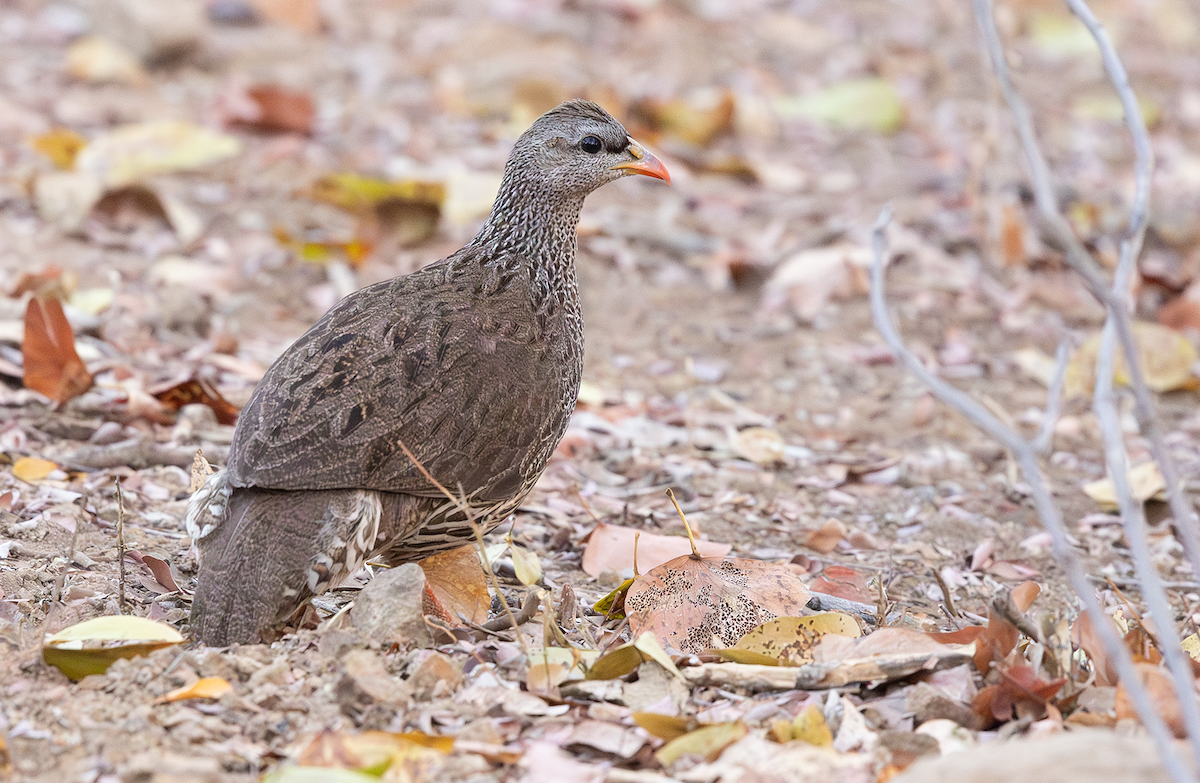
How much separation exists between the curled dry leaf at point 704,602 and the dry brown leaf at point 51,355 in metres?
2.55

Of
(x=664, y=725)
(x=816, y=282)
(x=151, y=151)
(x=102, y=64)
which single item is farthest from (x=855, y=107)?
(x=664, y=725)

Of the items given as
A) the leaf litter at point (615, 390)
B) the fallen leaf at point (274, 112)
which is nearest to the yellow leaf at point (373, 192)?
the leaf litter at point (615, 390)

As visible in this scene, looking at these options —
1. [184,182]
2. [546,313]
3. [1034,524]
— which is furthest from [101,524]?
[184,182]

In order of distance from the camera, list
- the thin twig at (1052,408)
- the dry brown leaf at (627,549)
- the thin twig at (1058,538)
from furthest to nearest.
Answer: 1. the dry brown leaf at (627,549)
2. the thin twig at (1052,408)
3. the thin twig at (1058,538)

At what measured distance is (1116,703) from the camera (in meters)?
2.93

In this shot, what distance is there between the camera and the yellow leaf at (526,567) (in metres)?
3.96

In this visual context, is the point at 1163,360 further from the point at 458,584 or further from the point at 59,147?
the point at 59,147

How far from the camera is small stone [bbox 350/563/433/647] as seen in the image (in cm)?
326

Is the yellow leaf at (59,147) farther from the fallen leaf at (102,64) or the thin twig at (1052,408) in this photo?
the thin twig at (1052,408)

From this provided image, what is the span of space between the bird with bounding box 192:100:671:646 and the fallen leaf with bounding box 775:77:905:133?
6071 millimetres

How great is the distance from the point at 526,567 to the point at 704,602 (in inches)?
26.7

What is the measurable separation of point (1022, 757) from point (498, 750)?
1.07 meters

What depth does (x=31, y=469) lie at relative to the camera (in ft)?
14.4

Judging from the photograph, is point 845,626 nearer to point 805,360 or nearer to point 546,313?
point 546,313
